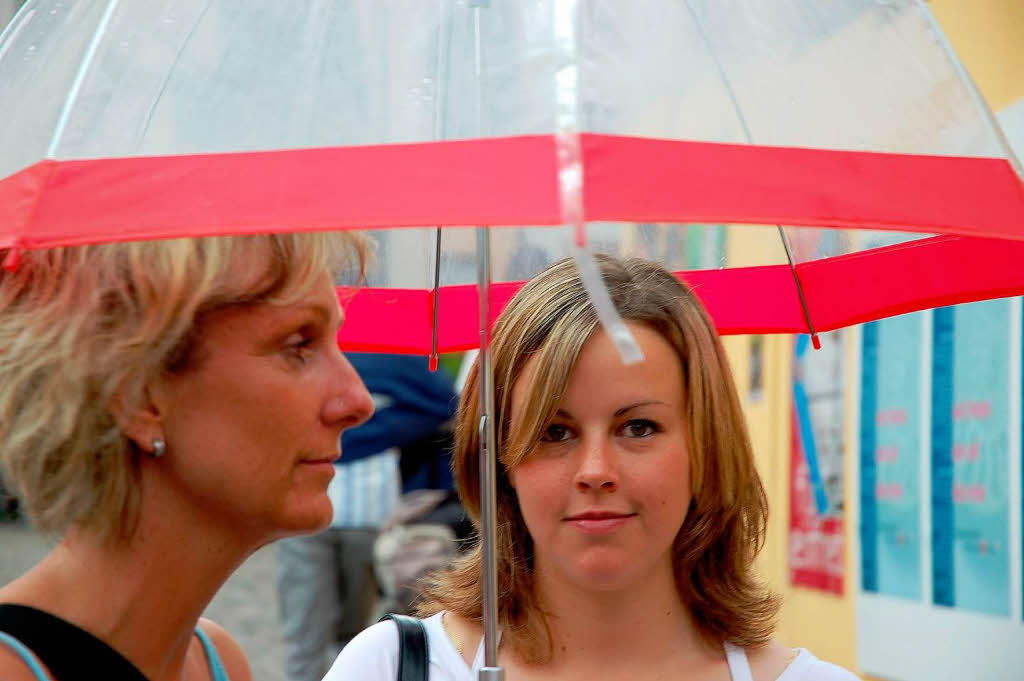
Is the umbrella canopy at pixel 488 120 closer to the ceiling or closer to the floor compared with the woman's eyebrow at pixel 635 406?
closer to the ceiling

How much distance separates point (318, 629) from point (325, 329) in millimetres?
4775

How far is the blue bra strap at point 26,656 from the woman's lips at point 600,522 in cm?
95

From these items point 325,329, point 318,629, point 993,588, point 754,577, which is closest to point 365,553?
point 318,629

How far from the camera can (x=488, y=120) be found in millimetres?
1604

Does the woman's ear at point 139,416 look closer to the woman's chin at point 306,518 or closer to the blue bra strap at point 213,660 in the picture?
the woman's chin at point 306,518

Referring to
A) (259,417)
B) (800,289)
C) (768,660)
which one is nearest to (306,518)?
(259,417)

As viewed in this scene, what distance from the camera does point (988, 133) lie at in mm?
1892

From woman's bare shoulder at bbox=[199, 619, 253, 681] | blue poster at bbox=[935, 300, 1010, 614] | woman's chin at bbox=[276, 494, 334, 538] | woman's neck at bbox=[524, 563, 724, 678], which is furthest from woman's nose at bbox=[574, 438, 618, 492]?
blue poster at bbox=[935, 300, 1010, 614]

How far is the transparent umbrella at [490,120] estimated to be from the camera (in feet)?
4.99

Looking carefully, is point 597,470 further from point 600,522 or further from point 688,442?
point 688,442

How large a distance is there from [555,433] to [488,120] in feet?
2.93

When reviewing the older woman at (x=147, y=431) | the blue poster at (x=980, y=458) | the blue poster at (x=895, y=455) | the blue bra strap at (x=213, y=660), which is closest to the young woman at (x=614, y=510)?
the blue bra strap at (x=213, y=660)

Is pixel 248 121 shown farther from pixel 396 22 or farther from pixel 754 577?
pixel 754 577

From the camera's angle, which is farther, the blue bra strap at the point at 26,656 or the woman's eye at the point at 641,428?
the woman's eye at the point at 641,428
